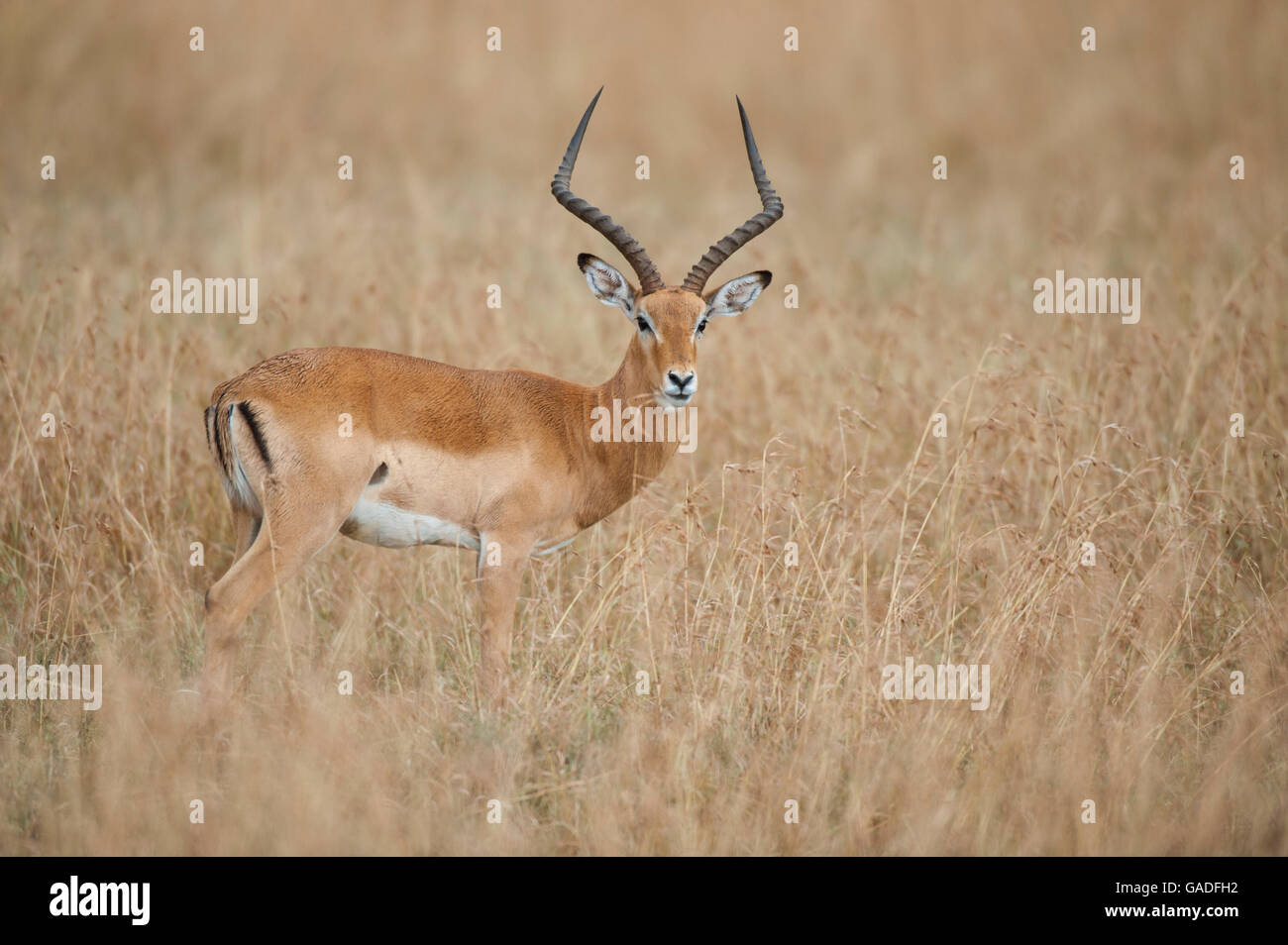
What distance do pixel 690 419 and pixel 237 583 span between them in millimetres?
3550

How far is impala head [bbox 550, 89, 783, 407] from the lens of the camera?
Result: 7.00 metres

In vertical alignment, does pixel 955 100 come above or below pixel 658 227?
above

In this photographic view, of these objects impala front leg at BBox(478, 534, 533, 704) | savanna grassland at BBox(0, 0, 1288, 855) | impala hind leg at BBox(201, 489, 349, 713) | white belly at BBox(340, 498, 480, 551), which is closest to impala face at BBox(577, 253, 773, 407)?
savanna grassland at BBox(0, 0, 1288, 855)

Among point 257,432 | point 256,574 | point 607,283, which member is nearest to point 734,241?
point 607,283

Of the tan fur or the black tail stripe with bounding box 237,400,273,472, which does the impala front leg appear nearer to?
the tan fur

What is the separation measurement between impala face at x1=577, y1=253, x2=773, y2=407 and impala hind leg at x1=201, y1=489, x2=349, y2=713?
1733 millimetres

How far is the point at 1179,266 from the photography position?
1189cm

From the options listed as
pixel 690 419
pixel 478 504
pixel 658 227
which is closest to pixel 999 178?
pixel 658 227

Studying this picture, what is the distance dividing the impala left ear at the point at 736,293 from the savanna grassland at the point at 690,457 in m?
0.85

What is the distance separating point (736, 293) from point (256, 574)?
2957 mm

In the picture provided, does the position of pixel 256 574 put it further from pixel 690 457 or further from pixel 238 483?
pixel 690 457

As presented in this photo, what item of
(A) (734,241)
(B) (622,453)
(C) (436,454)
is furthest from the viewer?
(B) (622,453)

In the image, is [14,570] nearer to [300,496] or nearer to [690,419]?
[300,496]

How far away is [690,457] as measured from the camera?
9.59 metres
